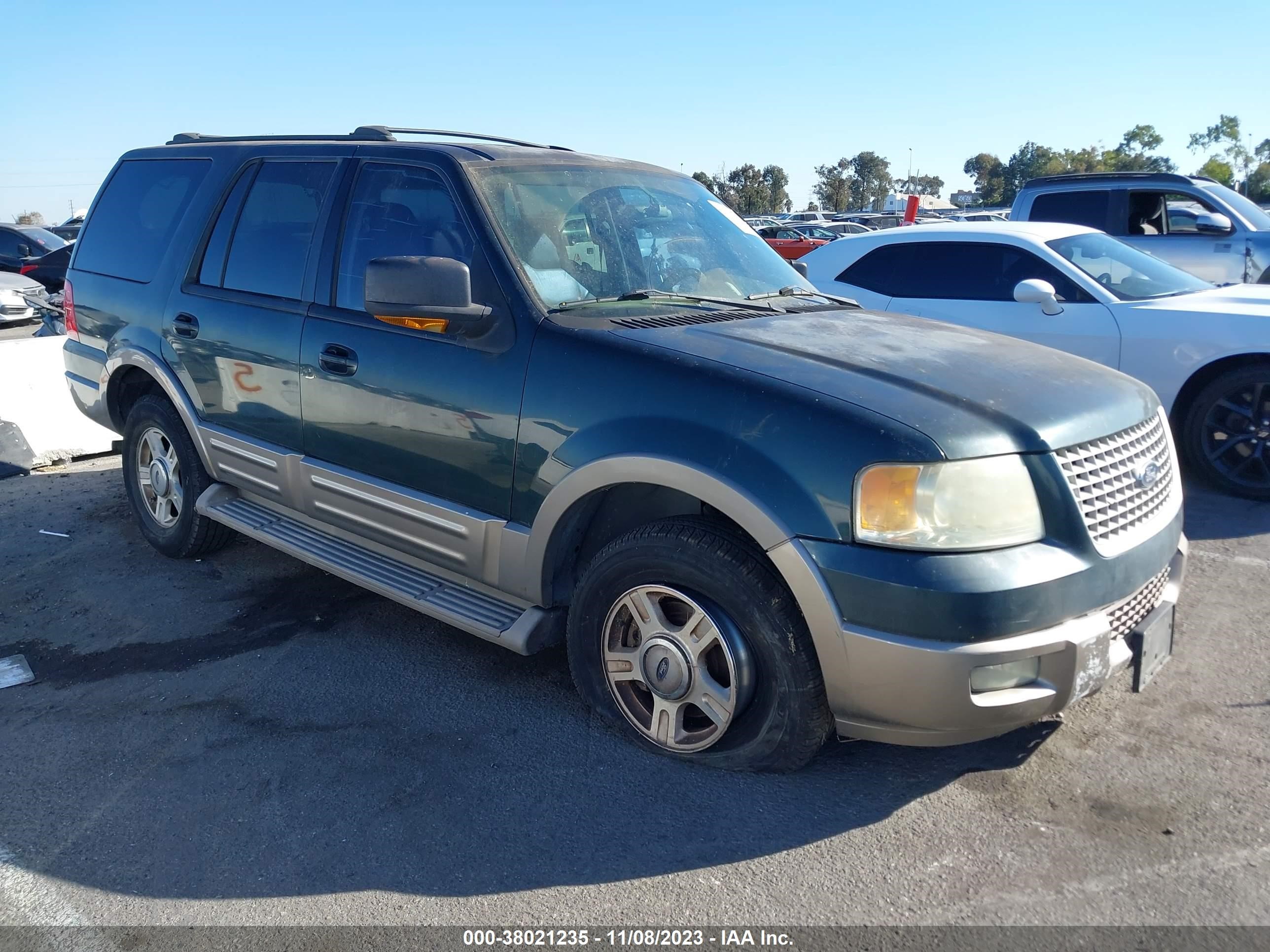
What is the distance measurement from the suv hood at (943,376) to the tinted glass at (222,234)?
2.29m

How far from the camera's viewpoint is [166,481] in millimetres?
5145

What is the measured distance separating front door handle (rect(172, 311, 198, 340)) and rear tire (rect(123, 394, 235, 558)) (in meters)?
0.47

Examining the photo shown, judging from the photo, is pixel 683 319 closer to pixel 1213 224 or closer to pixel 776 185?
pixel 1213 224

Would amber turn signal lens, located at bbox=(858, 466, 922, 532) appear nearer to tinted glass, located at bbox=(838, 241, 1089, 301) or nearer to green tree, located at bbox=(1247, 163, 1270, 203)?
tinted glass, located at bbox=(838, 241, 1089, 301)

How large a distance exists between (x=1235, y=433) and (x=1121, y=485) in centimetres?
372

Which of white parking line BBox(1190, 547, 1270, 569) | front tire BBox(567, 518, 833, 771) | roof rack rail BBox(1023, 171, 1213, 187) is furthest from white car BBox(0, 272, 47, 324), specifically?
white parking line BBox(1190, 547, 1270, 569)

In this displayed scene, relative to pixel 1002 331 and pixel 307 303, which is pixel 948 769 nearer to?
pixel 307 303

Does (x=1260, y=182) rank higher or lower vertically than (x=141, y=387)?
higher

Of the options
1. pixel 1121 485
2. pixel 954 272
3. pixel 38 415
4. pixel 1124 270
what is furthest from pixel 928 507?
pixel 38 415

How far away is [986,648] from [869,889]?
0.70 meters

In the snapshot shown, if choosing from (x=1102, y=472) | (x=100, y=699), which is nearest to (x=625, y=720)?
(x=1102, y=472)

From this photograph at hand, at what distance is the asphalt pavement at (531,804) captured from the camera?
104 inches

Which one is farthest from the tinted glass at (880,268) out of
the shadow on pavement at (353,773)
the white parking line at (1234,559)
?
the shadow on pavement at (353,773)

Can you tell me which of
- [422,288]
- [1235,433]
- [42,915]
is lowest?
[42,915]
